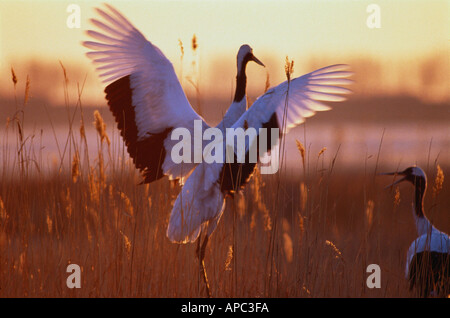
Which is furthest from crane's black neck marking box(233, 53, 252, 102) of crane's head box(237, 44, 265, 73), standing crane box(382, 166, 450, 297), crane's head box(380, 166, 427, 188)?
crane's head box(380, 166, 427, 188)

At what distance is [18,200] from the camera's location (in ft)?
11.0

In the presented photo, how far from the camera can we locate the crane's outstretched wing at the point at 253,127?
3367mm

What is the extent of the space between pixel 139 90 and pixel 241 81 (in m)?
0.74

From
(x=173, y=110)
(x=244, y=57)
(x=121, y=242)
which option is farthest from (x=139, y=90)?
(x=121, y=242)

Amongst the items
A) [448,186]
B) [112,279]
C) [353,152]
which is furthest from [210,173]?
[353,152]

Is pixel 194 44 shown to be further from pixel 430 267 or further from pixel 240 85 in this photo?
pixel 430 267

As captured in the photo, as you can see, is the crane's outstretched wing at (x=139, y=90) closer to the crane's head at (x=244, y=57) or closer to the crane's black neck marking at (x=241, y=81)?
the crane's black neck marking at (x=241, y=81)

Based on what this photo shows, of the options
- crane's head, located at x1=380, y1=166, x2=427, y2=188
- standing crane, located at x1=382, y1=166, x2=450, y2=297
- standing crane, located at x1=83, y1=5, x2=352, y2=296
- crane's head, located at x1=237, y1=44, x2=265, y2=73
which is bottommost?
standing crane, located at x1=382, y1=166, x2=450, y2=297

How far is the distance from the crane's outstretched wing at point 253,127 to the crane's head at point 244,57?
24.5 inches

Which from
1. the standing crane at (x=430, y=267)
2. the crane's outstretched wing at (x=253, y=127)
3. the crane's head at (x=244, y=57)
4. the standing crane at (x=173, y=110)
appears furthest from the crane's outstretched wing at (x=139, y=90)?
the standing crane at (x=430, y=267)

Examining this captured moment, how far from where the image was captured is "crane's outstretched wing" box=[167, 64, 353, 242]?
11.0ft

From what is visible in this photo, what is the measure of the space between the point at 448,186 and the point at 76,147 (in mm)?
6363

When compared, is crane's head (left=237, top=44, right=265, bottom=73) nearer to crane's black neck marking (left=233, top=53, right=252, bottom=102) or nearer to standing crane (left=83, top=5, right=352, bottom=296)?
crane's black neck marking (left=233, top=53, right=252, bottom=102)
